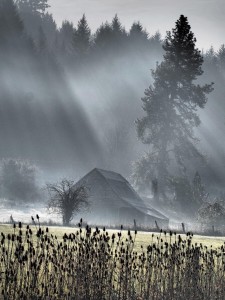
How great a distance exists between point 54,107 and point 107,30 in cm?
2923

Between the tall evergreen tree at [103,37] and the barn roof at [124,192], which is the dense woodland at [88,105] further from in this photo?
the barn roof at [124,192]

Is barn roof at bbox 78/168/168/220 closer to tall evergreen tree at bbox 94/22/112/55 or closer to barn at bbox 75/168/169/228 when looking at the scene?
barn at bbox 75/168/169/228

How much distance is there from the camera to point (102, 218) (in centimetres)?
6631

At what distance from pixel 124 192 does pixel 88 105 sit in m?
54.8

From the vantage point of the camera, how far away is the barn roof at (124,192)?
67.4 metres

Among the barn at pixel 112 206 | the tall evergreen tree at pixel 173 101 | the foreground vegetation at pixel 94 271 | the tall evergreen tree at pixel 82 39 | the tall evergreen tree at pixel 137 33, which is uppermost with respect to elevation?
the tall evergreen tree at pixel 137 33

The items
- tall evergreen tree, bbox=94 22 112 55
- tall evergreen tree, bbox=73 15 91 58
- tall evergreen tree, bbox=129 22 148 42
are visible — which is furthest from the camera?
tall evergreen tree, bbox=129 22 148 42

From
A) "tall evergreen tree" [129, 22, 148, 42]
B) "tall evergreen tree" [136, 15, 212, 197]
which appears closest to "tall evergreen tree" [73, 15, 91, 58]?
"tall evergreen tree" [129, 22, 148, 42]

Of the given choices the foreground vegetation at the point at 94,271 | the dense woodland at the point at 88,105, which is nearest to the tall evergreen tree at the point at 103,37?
the dense woodland at the point at 88,105

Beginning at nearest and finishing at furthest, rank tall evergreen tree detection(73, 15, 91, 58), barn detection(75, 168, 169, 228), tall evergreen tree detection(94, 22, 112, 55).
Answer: barn detection(75, 168, 169, 228)
tall evergreen tree detection(73, 15, 91, 58)
tall evergreen tree detection(94, 22, 112, 55)

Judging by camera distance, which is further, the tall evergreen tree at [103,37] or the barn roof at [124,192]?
the tall evergreen tree at [103,37]

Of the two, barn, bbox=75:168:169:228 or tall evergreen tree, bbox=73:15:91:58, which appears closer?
barn, bbox=75:168:169:228

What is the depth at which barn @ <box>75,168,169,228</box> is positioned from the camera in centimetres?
6581

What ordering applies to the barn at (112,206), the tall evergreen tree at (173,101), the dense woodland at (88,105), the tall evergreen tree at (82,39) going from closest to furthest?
the barn at (112,206) → the tall evergreen tree at (173,101) → the dense woodland at (88,105) → the tall evergreen tree at (82,39)
